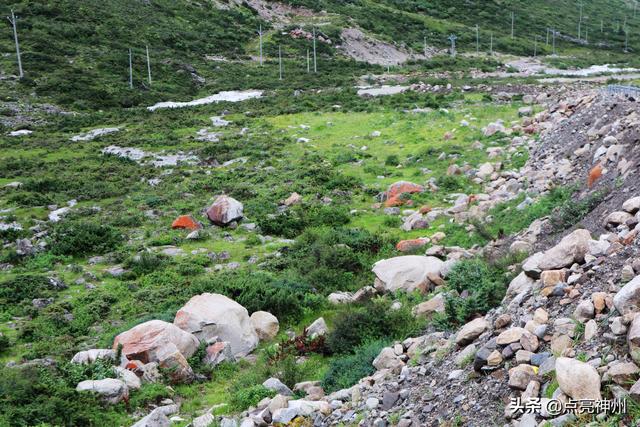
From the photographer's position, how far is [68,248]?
17922 mm

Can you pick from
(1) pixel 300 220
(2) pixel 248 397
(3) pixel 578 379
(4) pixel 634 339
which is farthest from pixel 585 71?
(3) pixel 578 379

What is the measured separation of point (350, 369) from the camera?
9.45 meters

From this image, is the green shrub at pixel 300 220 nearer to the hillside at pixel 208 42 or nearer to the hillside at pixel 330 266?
the hillside at pixel 330 266

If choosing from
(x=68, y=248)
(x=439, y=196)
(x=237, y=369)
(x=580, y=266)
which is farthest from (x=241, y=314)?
(x=439, y=196)

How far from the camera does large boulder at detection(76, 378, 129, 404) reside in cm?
980

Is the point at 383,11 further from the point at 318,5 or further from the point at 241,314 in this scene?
the point at 241,314

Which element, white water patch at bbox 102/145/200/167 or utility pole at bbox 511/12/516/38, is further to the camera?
utility pole at bbox 511/12/516/38

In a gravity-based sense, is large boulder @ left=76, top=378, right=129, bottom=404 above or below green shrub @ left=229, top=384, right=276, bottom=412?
below

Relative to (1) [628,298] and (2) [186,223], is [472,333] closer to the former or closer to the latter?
(1) [628,298]

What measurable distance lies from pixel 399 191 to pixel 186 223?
7605mm

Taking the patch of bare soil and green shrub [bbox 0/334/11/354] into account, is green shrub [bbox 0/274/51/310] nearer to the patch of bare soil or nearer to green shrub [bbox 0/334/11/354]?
green shrub [bbox 0/334/11/354]

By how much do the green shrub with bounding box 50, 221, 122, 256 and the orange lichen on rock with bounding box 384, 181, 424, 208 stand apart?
30.4 ft

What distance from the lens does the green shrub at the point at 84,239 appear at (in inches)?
707

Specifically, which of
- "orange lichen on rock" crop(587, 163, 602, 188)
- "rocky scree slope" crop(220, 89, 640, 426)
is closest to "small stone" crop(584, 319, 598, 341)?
"rocky scree slope" crop(220, 89, 640, 426)
